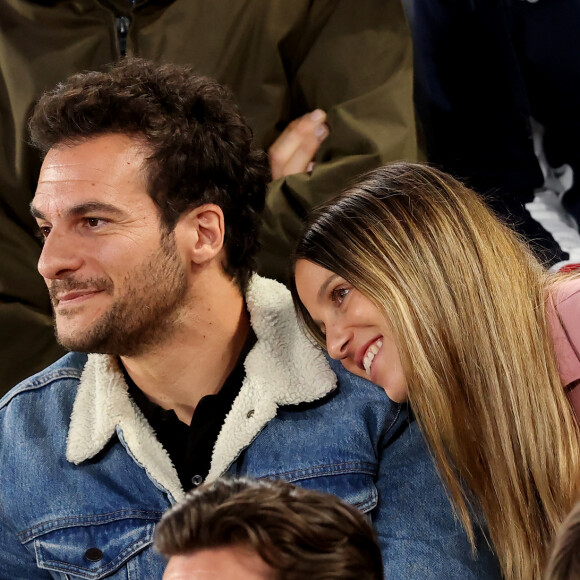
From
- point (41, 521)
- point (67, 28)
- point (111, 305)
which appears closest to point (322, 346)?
point (111, 305)

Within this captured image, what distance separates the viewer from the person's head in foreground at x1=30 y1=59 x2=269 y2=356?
1.79 m

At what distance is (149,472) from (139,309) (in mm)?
295

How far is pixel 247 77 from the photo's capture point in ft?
7.66

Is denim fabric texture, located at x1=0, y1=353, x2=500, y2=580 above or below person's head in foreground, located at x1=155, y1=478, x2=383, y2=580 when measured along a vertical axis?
below

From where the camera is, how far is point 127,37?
2295 mm

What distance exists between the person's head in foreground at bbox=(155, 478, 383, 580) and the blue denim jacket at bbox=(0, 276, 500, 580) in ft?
1.90

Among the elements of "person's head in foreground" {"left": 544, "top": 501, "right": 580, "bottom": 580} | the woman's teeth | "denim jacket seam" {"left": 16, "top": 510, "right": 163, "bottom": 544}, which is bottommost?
"denim jacket seam" {"left": 16, "top": 510, "right": 163, "bottom": 544}

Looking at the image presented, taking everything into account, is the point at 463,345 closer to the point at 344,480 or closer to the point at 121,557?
the point at 344,480

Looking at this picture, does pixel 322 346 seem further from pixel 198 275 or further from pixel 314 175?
pixel 314 175

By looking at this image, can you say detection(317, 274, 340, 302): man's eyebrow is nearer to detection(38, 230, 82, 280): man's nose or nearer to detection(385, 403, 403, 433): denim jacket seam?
detection(385, 403, 403, 433): denim jacket seam

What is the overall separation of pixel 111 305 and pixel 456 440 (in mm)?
640

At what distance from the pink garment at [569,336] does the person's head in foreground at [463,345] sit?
0.9 inches

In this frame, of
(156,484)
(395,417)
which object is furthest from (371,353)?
(156,484)

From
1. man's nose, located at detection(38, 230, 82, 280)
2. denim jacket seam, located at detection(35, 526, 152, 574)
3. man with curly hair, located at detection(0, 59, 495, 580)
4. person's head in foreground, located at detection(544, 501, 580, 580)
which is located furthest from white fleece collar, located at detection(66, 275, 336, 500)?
person's head in foreground, located at detection(544, 501, 580, 580)
